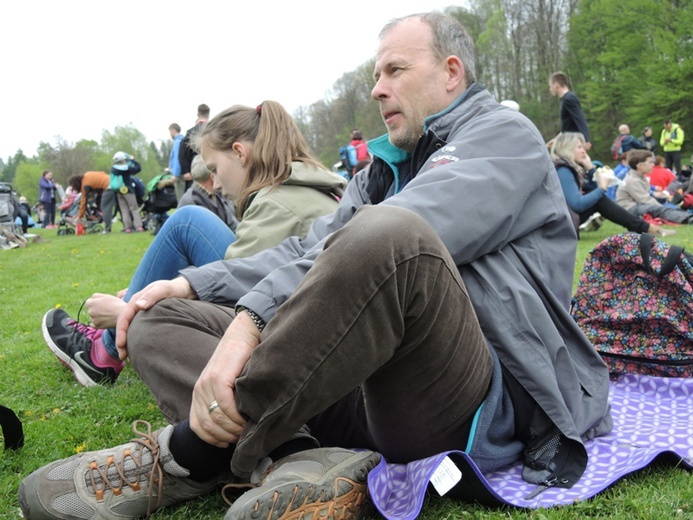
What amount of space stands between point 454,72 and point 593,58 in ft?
134

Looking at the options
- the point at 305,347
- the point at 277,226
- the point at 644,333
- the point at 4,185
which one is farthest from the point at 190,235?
the point at 4,185

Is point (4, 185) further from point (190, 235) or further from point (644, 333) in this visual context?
point (644, 333)

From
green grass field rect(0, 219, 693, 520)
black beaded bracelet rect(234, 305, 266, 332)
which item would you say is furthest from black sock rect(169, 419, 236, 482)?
black beaded bracelet rect(234, 305, 266, 332)

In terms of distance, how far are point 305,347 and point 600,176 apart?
11.3m

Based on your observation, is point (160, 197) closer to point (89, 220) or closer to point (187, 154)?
point (187, 154)

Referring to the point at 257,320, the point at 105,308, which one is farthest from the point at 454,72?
the point at 105,308

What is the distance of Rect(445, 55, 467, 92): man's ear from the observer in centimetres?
252

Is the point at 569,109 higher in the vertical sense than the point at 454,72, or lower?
lower

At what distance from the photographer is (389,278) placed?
152 centimetres

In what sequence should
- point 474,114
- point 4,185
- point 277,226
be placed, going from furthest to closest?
point 4,185, point 277,226, point 474,114

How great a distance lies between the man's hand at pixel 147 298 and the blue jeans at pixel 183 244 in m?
0.74

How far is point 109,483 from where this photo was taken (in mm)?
1917

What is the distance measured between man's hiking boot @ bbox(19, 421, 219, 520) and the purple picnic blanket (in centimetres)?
62

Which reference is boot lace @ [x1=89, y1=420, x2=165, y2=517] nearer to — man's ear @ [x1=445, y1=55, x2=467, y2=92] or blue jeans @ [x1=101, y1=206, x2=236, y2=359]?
blue jeans @ [x1=101, y1=206, x2=236, y2=359]
